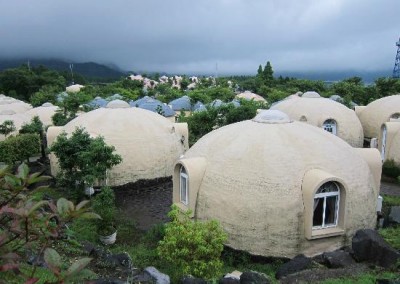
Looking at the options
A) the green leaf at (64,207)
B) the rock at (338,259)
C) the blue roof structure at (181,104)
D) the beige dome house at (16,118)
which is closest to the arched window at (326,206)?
the rock at (338,259)

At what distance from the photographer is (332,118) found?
2886cm

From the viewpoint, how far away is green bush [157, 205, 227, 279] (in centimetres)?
1063

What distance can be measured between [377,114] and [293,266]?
2234 centimetres

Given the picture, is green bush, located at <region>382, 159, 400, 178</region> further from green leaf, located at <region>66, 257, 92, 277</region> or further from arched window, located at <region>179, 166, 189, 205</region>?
green leaf, located at <region>66, 257, 92, 277</region>

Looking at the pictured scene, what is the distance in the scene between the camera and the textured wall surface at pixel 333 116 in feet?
94.8

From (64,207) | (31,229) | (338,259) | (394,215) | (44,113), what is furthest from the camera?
(44,113)

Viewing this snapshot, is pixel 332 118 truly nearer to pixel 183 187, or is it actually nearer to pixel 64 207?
pixel 183 187

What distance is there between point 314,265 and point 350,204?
9.47 feet

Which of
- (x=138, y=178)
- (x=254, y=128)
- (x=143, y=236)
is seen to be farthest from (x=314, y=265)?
(x=138, y=178)

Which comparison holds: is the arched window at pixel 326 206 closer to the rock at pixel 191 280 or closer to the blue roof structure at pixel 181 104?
the rock at pixel 191 280

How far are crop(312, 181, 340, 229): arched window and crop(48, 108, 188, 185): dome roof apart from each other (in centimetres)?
1070

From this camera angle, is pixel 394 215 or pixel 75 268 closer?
pixel 75 268

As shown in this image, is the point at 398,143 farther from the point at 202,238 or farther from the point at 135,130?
the point at 202,238

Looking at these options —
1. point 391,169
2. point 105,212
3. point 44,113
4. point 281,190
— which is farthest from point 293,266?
point 44,113
